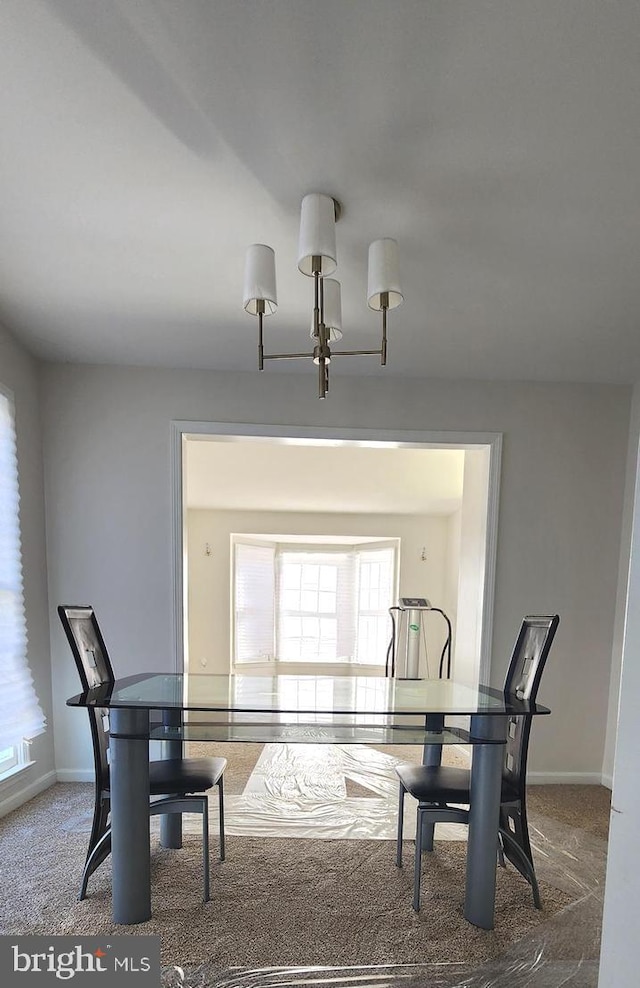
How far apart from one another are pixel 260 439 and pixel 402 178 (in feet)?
5.81

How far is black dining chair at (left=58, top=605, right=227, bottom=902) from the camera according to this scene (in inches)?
76.5

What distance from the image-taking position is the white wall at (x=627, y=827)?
686 mm

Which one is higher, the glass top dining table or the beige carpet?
the glass top dining table

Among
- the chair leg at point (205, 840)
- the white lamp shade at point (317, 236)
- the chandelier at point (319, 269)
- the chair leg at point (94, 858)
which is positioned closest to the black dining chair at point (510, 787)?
the chair leg at point (205, 840)

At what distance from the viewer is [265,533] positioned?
21.0ft

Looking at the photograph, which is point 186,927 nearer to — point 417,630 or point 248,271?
point 248,271

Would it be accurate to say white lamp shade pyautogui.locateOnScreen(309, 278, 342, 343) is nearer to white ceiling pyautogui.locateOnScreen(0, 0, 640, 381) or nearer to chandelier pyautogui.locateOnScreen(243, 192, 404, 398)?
chandelier pyautogui.locateOnScreen(243, 192, 404, 398)

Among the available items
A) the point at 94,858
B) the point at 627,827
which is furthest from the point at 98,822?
the point at 627,827

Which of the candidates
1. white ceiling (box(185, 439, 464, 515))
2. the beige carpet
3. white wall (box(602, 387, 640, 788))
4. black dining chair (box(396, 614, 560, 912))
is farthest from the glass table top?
white ceiling (box(185, 439, 464, 515))

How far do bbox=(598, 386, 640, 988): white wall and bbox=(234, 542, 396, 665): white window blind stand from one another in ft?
18.9

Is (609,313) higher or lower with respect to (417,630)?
higher

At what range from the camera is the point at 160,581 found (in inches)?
120

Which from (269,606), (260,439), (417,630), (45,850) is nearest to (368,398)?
(260,439)

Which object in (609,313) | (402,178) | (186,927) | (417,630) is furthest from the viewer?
(417,630)
